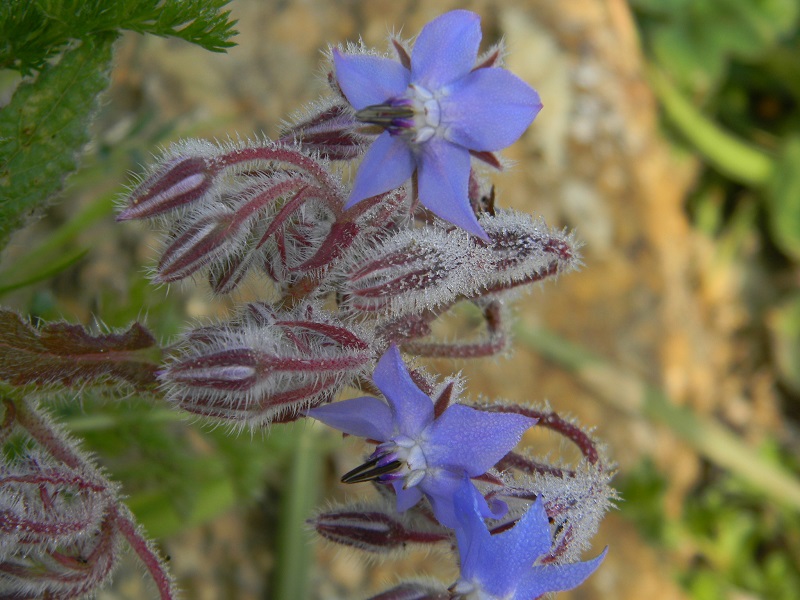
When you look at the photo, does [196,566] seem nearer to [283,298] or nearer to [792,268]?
[283,298]

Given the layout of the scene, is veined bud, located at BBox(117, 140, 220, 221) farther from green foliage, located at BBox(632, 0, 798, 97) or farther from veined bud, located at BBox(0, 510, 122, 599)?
green foliage, located at BBox(632, 0, 798, 97)

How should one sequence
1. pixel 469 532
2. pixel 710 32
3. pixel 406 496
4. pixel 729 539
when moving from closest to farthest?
pixel 469 532 < pixel 406 496 < pixel 729 539 < pixel 710 32

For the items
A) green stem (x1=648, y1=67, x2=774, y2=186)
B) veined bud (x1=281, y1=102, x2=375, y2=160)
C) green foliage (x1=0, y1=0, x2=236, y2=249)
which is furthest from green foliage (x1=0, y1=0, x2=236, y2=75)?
green stem (x1=648, y1=67, x2=774, y2=186)

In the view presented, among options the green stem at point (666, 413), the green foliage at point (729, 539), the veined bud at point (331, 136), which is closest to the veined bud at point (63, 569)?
the veined bud at point (331, 136)

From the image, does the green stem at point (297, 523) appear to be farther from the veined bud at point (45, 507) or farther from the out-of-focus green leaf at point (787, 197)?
the out-of-focus green leaf at point (787, 197)

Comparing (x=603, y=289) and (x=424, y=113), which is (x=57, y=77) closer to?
(x=424, y=113)

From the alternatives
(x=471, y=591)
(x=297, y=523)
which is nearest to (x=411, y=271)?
(x=471, y=591)

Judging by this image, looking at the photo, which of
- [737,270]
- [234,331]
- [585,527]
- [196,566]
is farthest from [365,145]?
[737,270]
